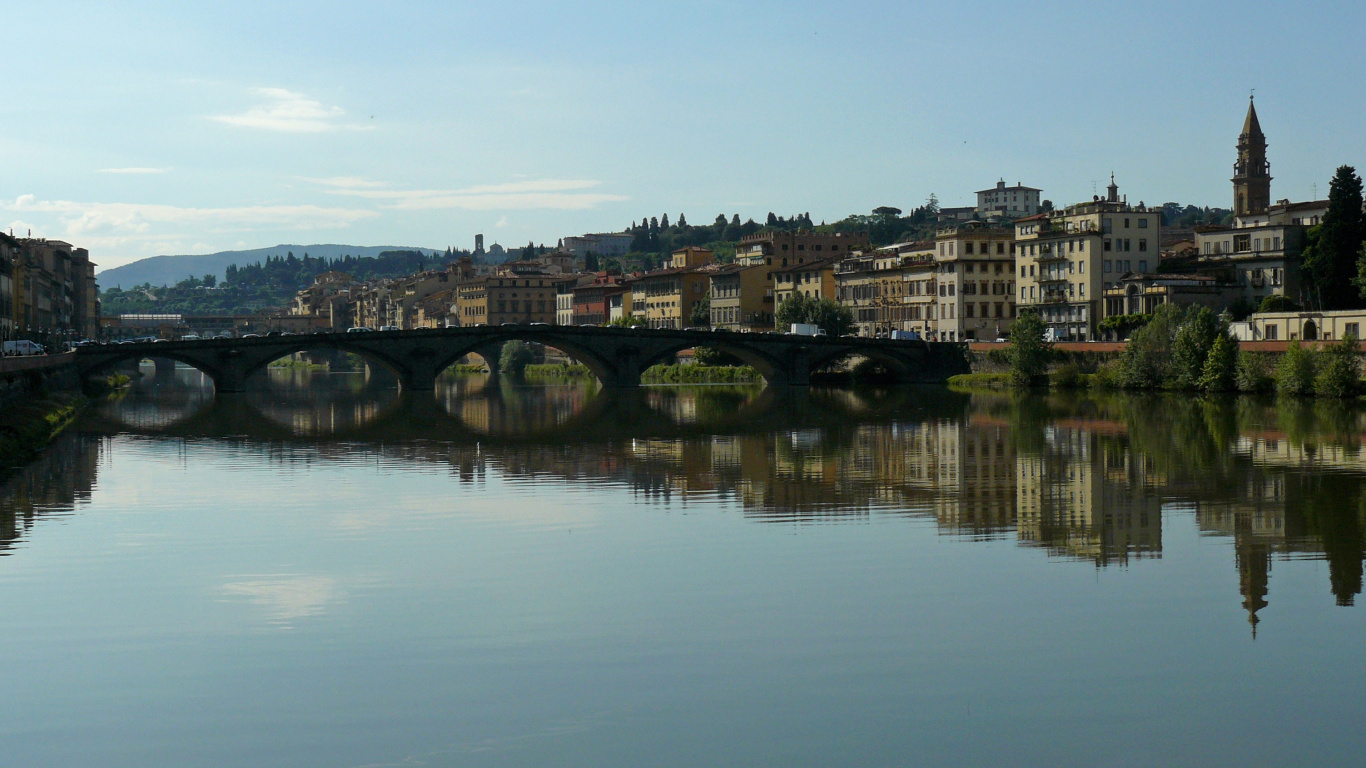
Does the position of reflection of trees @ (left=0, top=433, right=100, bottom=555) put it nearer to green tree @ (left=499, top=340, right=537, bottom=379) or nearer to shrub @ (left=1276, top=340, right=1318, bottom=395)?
shrub @ (left=1276, top=340, right=1318, bottom=395)

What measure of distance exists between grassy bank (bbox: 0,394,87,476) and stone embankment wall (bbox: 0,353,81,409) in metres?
0.46

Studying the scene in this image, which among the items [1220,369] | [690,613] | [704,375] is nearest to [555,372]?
[704,375]

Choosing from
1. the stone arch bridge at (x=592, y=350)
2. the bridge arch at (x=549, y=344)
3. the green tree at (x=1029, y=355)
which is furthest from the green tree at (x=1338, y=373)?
the bridge arch at (x=549, y=344)

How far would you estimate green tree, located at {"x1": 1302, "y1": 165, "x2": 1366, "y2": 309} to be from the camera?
257 feet

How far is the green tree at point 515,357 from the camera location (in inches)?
5261

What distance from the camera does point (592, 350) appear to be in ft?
309

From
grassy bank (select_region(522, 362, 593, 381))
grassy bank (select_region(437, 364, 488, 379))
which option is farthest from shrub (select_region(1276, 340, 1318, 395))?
grassy bank (select_region(437, 364, 488, 379))

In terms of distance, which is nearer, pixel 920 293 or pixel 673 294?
pixel 920 293

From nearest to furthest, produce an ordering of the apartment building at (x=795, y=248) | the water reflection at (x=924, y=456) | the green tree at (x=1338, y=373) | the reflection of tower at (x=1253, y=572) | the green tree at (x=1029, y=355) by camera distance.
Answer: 1. the reflection of tower at (x=1253, y=572)
2. the water reflection at (x=924, y=456)
3. the green tree at (x=1338, y=373)
4. the green tree at (x=1029, y=355)
5. the apartment building at (x=795, y=248)

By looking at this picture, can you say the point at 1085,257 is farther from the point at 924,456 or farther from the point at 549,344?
the point at 924,456

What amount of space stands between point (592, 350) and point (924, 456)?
53.8 metres

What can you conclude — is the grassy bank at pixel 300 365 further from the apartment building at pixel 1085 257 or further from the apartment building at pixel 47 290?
the apartment building at pixel 1085 257

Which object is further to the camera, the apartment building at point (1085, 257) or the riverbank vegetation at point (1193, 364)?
the apartment building at point (1085, 257)

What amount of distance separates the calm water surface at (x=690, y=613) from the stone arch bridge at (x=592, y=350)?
162 feet
